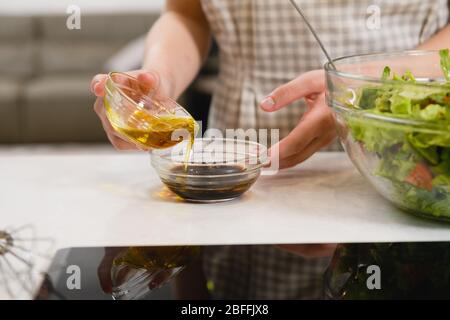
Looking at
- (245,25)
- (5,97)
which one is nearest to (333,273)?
(245,25)

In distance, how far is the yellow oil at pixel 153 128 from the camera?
79cm

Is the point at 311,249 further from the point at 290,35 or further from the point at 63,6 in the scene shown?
the point at 63,6

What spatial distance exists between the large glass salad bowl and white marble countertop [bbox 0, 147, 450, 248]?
0.15ft

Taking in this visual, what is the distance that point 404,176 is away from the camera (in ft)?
2.29

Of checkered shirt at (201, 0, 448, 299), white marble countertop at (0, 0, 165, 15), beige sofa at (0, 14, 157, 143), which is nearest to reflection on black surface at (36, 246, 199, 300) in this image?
checkered shirt at (201, 0, 448, 299)

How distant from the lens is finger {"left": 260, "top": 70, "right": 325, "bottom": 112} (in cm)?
88

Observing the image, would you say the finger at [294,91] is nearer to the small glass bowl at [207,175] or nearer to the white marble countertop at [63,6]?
the small glass bowl at [207,175]

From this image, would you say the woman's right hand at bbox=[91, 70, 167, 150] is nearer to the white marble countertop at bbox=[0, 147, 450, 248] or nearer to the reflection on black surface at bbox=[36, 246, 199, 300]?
the white marble countertop at bbox=[0, 147, 450, 248]

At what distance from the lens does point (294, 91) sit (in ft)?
2.94

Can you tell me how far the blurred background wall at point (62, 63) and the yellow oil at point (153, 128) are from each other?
2694 millimetres

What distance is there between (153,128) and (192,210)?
0.38 feet

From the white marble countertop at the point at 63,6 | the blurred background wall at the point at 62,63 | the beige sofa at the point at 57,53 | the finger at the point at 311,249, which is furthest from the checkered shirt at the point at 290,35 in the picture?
the white marble countertop at the point at 63,6

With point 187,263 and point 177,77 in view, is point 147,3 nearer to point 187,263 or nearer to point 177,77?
point 177,77

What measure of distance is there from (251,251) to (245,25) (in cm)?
72
